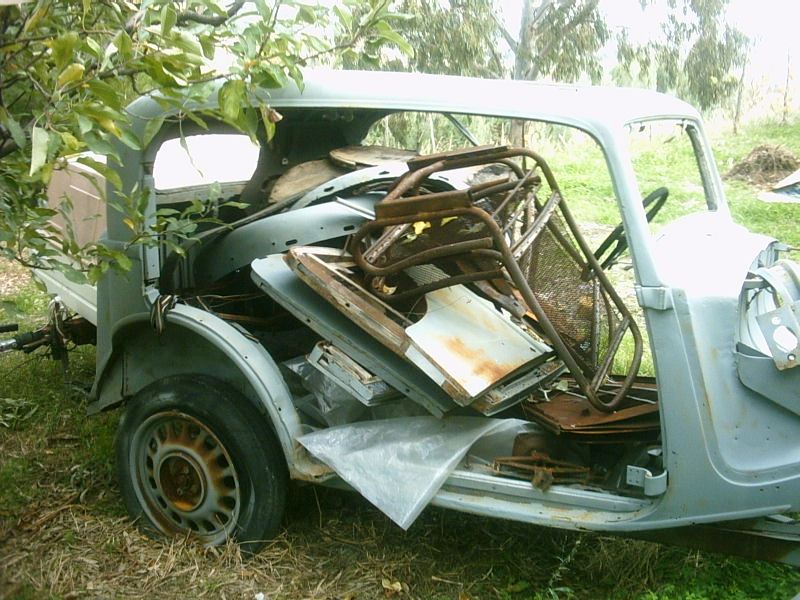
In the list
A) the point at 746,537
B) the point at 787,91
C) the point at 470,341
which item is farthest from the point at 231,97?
the point at 787,91

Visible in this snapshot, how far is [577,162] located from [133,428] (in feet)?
10.3

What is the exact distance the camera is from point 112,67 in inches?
117

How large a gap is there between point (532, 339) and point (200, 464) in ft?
4.87

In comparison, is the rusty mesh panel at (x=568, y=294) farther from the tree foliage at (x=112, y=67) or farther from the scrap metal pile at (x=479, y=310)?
the tree foliage at (x=112, y=67)

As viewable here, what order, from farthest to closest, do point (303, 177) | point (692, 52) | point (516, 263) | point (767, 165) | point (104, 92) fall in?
point (692, 52) → point (767, 165) → point (303, 177) → point (516, 263) → point (104, 92)

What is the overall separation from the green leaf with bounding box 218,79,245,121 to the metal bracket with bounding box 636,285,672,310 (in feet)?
4.99

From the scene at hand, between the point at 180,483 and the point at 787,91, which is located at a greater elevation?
the point at 787,91

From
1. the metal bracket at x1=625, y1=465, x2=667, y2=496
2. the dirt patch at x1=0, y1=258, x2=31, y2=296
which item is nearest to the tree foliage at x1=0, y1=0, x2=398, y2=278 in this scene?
the metal bracket at x1=625, y1=465, x2=667, y2=496

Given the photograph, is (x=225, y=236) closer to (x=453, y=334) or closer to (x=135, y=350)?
(x=135, y=350)

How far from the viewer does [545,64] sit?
1227cm

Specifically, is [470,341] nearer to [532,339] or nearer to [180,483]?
[532,339]

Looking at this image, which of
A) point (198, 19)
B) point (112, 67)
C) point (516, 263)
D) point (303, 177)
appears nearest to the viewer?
point (112, 67)

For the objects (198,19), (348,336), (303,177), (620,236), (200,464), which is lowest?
(200,464)

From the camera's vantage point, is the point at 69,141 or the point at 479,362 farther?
the point at 479,362
